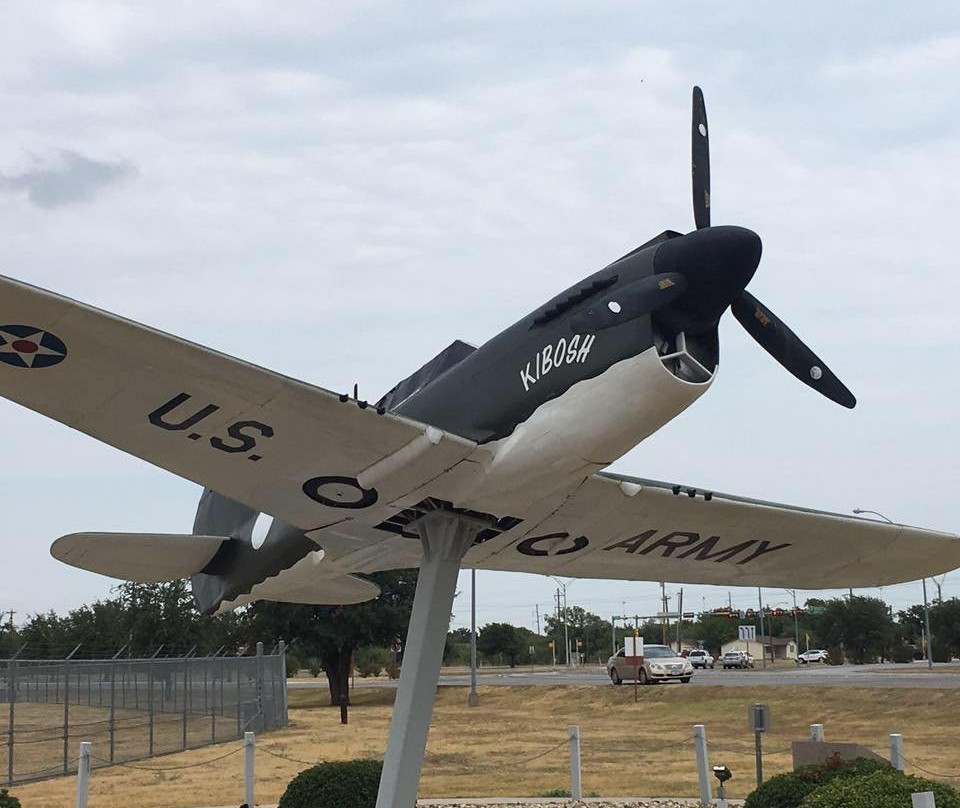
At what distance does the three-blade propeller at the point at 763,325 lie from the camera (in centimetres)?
923

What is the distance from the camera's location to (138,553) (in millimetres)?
12234

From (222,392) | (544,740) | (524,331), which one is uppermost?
(524,331)

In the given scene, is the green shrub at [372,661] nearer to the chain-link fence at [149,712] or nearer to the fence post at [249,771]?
the chain-link fence at [149,712]

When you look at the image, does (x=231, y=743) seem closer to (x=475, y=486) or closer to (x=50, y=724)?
(x=50, y=724)

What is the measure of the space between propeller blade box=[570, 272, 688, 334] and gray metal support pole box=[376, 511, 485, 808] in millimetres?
2746

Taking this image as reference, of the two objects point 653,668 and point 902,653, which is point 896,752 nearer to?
point 653,668

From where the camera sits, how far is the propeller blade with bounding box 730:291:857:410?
32.1ft

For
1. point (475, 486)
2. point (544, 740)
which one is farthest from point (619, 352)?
point (544, 740)

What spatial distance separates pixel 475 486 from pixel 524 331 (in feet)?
4.78

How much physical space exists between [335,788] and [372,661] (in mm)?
95493

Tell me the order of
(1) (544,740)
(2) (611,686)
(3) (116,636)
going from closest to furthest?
1. (1) (544,740)
2. (2) (611,686)
3. (3) (116,636)

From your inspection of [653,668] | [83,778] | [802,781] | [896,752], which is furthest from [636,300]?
[653,668]

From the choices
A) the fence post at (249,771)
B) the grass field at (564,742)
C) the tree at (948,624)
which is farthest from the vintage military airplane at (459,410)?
the tree at (948,624)

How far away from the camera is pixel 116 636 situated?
7238 cm
